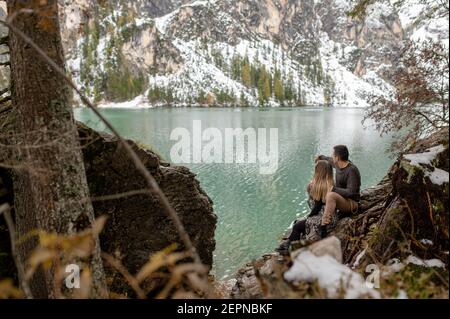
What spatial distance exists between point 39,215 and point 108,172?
3.33 meters

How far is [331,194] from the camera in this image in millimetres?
6859

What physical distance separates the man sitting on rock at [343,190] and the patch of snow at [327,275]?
383 cm

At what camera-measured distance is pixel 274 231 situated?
19.7 meters

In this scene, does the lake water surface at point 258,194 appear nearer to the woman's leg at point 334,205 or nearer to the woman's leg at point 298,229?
the woman's leg at point 334,205

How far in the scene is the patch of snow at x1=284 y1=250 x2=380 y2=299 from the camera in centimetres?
280

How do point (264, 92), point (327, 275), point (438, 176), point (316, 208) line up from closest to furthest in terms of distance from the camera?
1. point (327, 275)
2. point (438, 176)
3. point (316, 208)
4. point (264, 92)

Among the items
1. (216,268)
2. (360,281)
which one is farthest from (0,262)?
(216,268)

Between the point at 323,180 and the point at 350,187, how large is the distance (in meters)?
0.51

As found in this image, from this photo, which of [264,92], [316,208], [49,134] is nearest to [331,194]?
[316,208]

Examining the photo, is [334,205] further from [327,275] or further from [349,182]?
[327,275]

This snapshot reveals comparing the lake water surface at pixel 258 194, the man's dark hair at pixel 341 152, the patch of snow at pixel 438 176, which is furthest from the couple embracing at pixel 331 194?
the lake water surface at pixel 258 194

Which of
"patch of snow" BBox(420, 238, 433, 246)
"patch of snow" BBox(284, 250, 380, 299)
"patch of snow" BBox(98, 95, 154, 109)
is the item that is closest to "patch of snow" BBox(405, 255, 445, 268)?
"patch of snow" BBox(420, 238, 433, 246)

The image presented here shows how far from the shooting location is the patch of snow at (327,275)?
2.80 m
